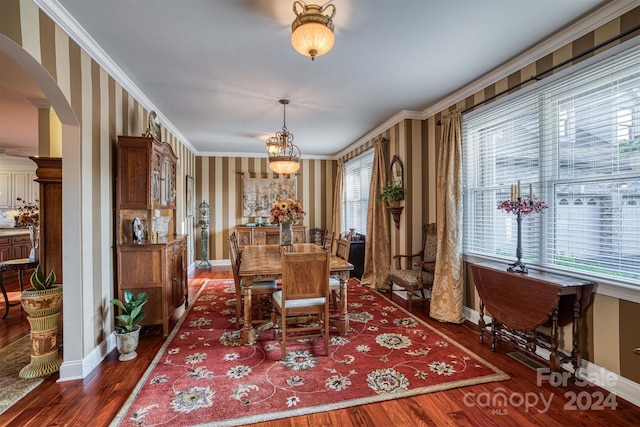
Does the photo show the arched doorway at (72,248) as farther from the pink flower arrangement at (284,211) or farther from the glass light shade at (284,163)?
the glass light shade at (284,163)

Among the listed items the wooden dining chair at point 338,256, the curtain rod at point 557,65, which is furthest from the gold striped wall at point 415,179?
the wooden dining chair at point 338,256

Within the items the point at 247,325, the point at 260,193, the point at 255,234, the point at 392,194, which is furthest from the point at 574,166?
the point at 260,193

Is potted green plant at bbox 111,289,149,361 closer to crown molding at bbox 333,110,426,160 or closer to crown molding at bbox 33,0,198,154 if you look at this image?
crown molding at bbox 33,0,198,154

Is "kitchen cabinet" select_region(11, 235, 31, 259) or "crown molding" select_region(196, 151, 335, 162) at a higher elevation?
"crown molding" select_region(196, 151, 335, 162)

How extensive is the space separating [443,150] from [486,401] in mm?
2621

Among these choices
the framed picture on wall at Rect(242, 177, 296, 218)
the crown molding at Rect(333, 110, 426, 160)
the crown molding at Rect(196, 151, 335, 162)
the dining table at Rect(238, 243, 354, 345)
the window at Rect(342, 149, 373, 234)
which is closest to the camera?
the dining table at Rect(238, 243, 354, 345)

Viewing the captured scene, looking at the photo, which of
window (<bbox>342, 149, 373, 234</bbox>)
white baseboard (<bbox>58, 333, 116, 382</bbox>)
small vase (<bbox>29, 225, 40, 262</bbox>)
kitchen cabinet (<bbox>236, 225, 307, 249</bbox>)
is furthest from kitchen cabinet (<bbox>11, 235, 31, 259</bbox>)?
window (<bbox>342, 149, 373, 234</bbox>)

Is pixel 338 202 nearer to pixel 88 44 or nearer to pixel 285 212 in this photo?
pixel 285 212

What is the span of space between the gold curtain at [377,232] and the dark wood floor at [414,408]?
247cm

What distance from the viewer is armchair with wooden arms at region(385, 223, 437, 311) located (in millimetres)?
3590

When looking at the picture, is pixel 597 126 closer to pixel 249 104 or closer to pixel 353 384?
pixel 353 384

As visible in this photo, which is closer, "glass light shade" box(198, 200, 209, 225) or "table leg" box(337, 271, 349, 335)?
"table leg" box(337, 271, 349, 335)

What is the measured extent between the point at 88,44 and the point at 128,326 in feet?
7.78

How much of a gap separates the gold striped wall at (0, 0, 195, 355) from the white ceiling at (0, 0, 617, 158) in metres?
0.18
